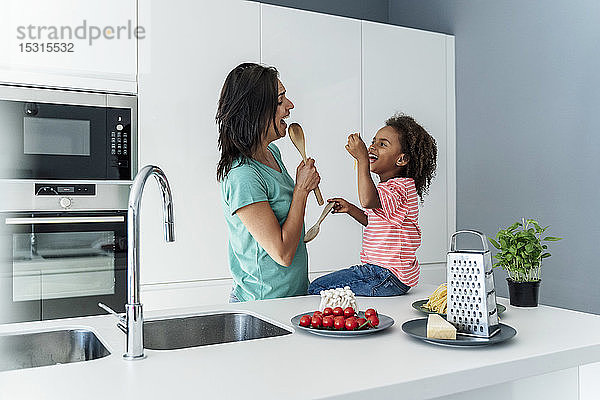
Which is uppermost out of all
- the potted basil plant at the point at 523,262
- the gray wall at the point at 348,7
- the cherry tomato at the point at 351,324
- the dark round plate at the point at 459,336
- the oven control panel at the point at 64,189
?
the gray wall at the point at 348,7

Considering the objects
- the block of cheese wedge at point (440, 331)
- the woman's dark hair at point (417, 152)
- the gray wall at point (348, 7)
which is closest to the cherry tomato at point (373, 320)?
the block of cheese wedge at point (440, 331)

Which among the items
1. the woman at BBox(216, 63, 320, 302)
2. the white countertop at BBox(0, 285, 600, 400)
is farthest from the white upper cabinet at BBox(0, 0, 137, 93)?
the white countertop at BBox(0, 285, 600, 400)

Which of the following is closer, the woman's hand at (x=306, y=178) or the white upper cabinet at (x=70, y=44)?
the woman's hand at (x=306, y=178)

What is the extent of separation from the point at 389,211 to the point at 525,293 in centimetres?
48

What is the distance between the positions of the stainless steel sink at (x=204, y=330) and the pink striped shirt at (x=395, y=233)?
528 mm

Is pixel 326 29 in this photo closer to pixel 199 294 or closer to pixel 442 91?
pixel 442 91

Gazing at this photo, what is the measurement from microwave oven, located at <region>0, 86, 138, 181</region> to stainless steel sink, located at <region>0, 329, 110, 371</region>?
1136 millimetres

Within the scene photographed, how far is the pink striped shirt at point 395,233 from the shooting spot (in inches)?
75.5

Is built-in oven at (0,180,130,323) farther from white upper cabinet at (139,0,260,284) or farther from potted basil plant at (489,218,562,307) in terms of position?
potted basil plant at (489,218,562,307)

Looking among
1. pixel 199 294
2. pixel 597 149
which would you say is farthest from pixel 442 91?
pixel 199 294

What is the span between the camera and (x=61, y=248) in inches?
96.0

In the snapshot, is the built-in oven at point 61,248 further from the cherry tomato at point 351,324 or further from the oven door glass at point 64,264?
the cherry tomato at point 351,324

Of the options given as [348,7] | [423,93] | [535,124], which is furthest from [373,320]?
[348,7]

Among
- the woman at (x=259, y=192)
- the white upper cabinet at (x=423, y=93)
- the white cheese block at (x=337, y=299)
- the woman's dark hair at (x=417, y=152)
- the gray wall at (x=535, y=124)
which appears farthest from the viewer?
the white upper cabinet at (x=423, y=93)
